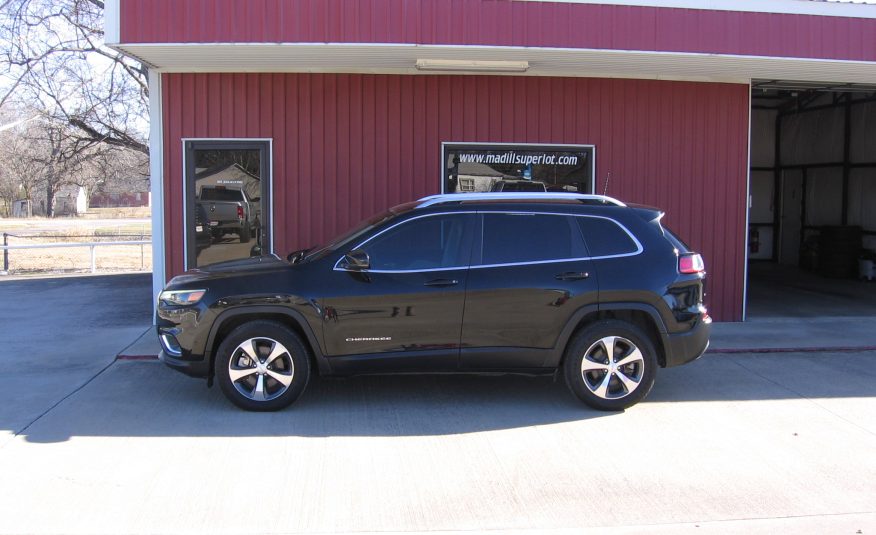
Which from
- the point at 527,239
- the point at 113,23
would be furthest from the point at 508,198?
the point at 113,23

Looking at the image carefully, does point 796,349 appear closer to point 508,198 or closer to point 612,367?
point 612,367

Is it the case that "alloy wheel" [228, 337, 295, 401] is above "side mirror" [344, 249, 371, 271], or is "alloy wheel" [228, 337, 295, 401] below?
below

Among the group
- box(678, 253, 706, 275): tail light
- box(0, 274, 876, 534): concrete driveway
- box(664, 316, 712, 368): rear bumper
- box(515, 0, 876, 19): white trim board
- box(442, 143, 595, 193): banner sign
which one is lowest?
box(0, 274, 876, 534): concrete driveway

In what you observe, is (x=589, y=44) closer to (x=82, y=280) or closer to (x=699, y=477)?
(x=699, y=477)

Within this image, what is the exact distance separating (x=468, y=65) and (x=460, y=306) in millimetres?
4309

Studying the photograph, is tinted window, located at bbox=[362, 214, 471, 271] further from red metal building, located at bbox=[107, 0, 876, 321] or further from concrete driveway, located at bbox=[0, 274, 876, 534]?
red metal building, located at bbox=[107, 0, 876, 321]

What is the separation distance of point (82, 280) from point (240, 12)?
9.42m

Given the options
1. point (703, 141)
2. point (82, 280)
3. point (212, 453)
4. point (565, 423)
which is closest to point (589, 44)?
point (703, 141)

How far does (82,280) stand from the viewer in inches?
615

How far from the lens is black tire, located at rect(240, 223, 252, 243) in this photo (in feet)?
32.7

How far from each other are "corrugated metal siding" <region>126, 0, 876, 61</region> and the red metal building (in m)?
0.02

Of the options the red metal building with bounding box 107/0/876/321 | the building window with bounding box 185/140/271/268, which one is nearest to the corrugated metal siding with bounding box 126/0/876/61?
the red metal building with bounding box 107/0/876/321

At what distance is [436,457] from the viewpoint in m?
5.42

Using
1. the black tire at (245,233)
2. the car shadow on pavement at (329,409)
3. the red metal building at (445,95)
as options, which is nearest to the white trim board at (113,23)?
the red metal building at (445,95)
